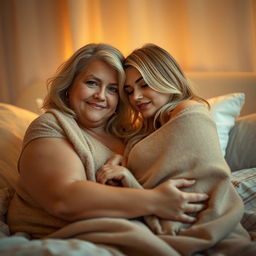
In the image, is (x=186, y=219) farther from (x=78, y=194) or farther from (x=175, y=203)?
(x=78, y=194)

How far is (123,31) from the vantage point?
7.04ft

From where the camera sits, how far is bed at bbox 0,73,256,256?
859 mm

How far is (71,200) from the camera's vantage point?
99 centimetres

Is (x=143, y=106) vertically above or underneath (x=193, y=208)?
above

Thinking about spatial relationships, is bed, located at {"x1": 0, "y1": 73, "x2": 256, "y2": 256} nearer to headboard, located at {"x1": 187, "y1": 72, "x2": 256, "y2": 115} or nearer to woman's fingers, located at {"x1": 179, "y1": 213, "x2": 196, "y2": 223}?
headboard, located at {"x1": 187, "y1": 72, "x2": 256, "y2": 115}

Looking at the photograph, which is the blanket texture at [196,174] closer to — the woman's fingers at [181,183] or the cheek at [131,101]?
the woman's fingers at [181,183]

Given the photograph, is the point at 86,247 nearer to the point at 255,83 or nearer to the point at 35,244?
the point at 35,244

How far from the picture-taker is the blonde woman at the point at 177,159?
975 millimetres

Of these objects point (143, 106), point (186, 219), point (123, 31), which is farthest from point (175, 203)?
point (123, 31)

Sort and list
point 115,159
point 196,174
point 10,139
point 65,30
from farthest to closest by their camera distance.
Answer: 1. point 65,30
2. point 10,139
3. point 115,159
4. point 196,174

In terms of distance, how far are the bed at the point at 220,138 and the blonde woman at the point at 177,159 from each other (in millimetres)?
184

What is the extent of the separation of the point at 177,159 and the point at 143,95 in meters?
0.37

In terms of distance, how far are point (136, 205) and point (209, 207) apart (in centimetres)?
23

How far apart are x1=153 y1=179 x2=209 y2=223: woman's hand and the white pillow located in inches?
21.5
